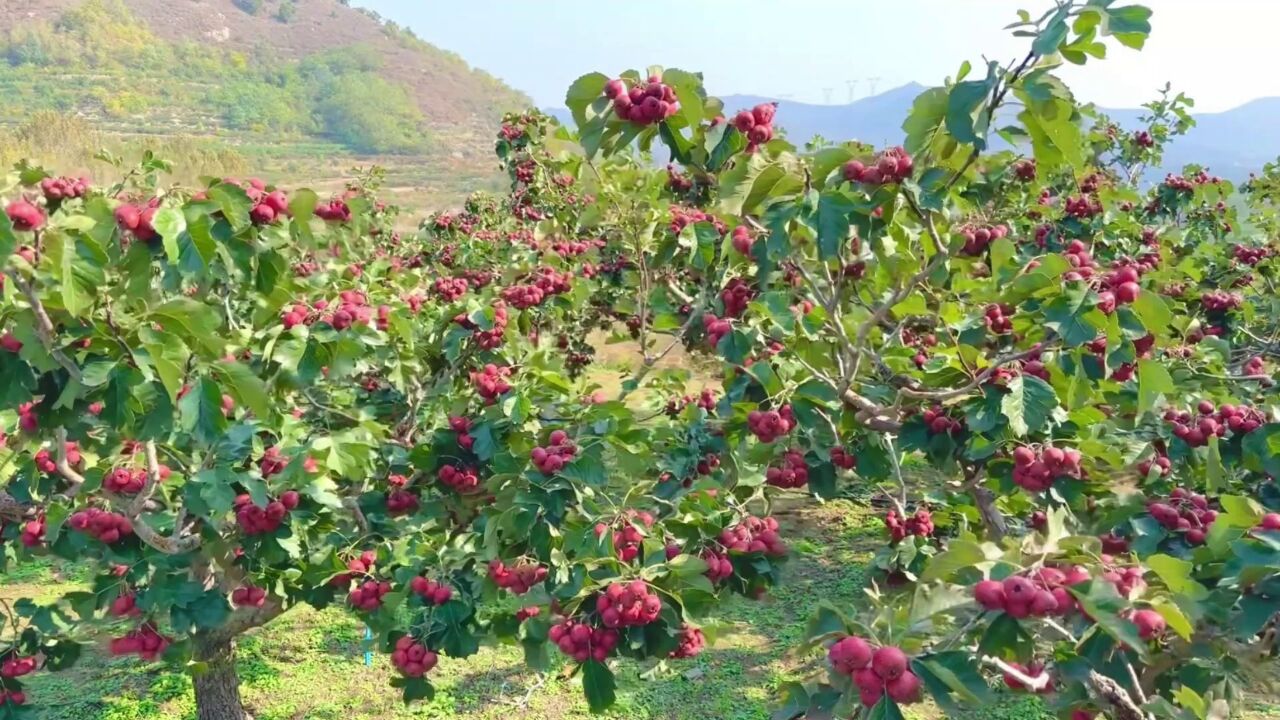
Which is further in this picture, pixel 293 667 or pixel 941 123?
pixel 293 667

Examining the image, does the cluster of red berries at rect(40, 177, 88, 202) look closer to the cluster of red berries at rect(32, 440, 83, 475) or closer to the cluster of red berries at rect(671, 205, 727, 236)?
the cluster of red berries at rect(32, 440, 83, 475)

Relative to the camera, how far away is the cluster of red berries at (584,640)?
7.27 feet

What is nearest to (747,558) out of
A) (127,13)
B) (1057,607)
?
(1057,607)

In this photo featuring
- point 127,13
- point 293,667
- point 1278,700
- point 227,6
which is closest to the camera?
point 1278,700

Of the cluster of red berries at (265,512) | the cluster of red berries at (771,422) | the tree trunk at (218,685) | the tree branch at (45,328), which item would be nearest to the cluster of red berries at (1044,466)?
the cluster of red berries at (771,422)

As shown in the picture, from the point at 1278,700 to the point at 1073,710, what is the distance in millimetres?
4233

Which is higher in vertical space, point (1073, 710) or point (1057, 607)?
point (1057, 607)

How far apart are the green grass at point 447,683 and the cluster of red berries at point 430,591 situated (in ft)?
6.49

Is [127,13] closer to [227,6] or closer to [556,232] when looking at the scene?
[227,6]

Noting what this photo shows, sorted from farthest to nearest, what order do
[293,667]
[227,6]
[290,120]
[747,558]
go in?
[227,6]
[290,120]
[293,667]
[747,558]

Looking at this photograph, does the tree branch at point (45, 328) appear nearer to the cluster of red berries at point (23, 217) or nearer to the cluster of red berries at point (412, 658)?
the cluster of red berries at point (23, 217)

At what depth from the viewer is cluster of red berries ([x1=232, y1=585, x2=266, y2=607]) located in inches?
142

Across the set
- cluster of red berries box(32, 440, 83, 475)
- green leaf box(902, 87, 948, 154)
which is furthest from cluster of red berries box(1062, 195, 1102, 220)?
cluster of red berries box(32, 440, 83, 475)

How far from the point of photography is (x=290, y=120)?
334 feet
